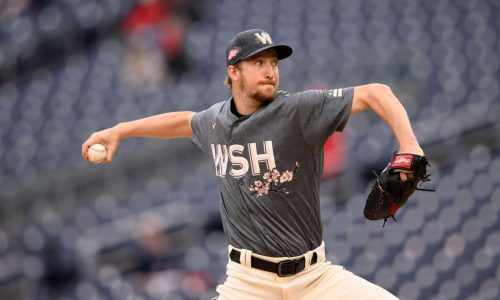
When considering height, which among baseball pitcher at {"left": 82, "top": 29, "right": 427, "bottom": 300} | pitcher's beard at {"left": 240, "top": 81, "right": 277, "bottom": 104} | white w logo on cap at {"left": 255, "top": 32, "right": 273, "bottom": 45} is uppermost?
white w logo on cap at {"left": 255, "top": 32, "right": 273, "bottom": 45}

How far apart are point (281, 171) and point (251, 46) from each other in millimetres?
470

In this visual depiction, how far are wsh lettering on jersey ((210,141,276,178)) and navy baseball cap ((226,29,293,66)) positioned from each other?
325 millimetres

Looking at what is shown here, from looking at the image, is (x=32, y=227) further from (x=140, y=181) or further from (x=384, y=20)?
(x=384, y=20)

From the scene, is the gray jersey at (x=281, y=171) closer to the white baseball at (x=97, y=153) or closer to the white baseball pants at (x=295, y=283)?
the white baseball pants at (x=295, y=283)

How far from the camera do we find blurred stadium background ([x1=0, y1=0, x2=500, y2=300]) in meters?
5.49

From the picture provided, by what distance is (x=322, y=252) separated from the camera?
275cm

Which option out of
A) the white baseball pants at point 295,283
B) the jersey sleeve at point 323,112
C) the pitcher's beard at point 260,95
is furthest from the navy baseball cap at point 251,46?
the white baseball pants at point 295,283

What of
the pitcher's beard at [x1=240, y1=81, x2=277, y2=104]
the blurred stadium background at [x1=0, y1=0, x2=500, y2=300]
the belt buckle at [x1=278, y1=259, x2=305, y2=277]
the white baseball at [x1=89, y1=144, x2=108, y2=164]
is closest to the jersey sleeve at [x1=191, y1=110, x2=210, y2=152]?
the pitcher's beard at [x1=240, y1=81, x2=277, y2=104]

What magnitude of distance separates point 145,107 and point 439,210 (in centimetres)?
251

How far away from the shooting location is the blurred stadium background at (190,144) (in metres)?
5.49

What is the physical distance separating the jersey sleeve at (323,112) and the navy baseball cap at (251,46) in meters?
0.22

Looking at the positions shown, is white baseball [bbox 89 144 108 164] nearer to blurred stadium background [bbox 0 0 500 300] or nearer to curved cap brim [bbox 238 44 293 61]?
curved cap brim [bbox 238 44 293 61]

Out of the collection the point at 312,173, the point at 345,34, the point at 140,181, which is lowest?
the point at 140,181

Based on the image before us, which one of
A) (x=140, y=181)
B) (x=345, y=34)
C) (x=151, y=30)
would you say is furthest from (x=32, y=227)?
(x=345, y=34)
